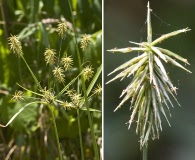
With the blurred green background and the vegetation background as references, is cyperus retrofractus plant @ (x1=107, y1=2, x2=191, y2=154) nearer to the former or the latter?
the blurred green background

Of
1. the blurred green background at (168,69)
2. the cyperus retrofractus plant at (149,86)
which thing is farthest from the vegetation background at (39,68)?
the cyperus retrofractus plant at (149,86)

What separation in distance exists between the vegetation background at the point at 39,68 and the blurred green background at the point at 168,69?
160 mm

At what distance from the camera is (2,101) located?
95cm

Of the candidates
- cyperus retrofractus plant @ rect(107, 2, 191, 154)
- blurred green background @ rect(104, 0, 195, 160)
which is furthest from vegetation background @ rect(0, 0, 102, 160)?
cyperus retrofractus plant @ rect(107, 2, 191, 154)

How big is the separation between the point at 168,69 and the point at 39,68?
393 mm

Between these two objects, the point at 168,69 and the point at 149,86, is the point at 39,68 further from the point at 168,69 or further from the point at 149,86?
the point at 149,86

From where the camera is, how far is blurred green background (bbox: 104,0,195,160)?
69 centimetres

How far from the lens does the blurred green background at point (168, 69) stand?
2.28ft

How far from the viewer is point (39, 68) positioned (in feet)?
3.26

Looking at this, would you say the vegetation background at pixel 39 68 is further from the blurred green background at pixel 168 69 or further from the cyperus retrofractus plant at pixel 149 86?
the cyperus retrofractus plant at pixel 149 86

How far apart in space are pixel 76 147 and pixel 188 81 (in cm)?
40

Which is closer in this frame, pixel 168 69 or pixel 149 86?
pixel 149 86

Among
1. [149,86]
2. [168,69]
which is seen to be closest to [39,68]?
[168,69]

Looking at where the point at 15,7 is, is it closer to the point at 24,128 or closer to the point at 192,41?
the point at 24,128
